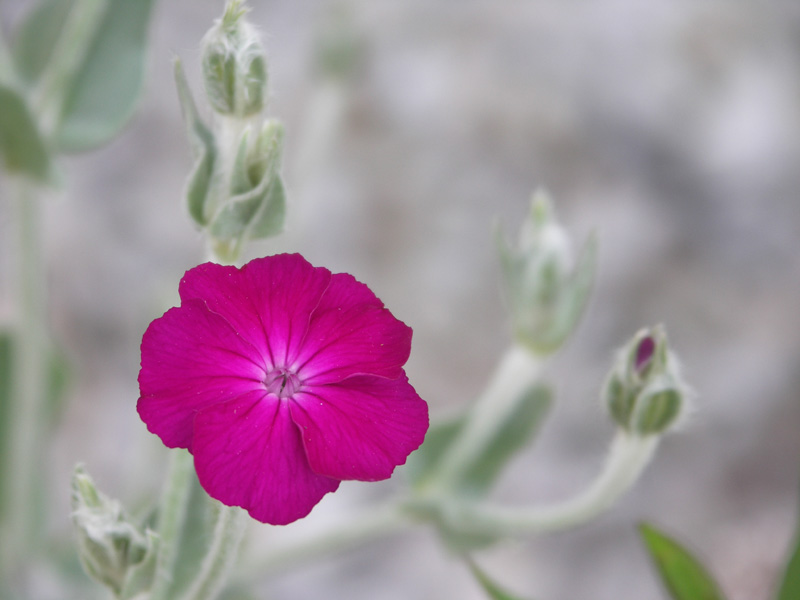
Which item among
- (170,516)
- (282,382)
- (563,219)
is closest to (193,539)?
(170,516)

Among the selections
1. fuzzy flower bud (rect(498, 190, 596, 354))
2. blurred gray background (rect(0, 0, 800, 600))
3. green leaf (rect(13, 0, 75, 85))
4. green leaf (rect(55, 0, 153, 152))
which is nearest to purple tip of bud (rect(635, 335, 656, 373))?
fuzzy flower bud (rect(498, 190, 596, 354))

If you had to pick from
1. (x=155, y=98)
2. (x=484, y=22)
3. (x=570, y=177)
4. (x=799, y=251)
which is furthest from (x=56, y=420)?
(x=799, y=251)

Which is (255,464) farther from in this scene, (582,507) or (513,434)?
(513,434)

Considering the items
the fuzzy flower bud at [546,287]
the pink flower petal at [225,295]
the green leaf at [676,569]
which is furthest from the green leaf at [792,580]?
the pink flower petal at [225,295]

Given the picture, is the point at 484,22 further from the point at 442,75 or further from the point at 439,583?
the point at 439,583

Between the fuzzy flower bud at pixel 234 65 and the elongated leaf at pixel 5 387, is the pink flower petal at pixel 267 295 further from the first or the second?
the elongated leaf at pixel 5 387

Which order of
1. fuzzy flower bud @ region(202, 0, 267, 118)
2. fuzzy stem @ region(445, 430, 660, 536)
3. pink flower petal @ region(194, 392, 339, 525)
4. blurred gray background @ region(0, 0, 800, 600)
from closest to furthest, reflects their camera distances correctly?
pink flower petal @ region(194, 392, 339, 525), fuzzy flower bud @ region(202, 0, 267, 118), fuzzy stem @ region(445, 430, 660, 536), blurred gray background @ region(0, 0, 800, 600)

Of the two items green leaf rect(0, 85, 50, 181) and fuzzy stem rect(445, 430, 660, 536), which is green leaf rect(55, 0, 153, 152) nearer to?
green leaf rect(0, 85, 50, 181)
